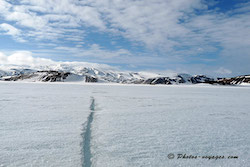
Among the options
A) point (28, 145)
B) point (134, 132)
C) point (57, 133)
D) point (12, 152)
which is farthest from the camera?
point (134, 132)

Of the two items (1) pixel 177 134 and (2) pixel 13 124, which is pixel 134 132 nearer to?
(1) pixel 177 134

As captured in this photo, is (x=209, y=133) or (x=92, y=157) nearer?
(x=92, y=157)

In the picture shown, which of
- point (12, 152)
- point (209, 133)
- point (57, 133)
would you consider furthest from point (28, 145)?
point (209, 133)

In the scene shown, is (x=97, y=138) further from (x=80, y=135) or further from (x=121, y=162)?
(x=121, y=162)

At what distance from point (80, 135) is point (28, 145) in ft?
3.17

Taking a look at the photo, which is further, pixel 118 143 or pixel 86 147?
pixel 118 143

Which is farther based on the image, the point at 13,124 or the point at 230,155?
the point at 13,124

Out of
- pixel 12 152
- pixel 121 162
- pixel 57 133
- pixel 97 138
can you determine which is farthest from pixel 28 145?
pixel 121 162

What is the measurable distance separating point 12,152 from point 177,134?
3211mm

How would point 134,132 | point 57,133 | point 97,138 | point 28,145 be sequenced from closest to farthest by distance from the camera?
point 28,145 → point 97,138 → point 57,133 → point 134,132

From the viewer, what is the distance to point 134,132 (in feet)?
13.4

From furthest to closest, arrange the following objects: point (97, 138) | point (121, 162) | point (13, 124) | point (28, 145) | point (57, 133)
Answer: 1. point (13, 124)
2. point (57, 133)
3. point (97, 138)
4. point (28, 145)
5. point (121, 162)

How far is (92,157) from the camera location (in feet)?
8.92

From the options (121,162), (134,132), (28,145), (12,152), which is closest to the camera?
(121,162)
